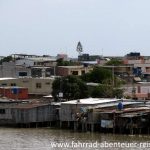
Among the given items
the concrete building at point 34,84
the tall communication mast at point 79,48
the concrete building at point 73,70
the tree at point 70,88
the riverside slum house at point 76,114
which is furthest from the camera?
the tall communication mast at point 79,48

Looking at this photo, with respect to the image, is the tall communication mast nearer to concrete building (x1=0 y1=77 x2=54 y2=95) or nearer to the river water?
concrete building (x1=0 y1=77 x2=54 y2=95)

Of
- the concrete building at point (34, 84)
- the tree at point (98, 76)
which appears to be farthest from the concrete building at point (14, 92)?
the tree at point (98, 76)

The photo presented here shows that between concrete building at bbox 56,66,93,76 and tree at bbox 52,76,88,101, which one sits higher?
concrete building at bbox 56,66,93,76

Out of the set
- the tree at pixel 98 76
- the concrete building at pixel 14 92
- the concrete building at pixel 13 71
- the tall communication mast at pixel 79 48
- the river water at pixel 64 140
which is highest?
the tall communication mast at pixel 79 48

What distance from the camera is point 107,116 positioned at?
3472 centimetres

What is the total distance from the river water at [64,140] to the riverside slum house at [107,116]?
92 centimetres

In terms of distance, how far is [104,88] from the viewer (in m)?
44.7

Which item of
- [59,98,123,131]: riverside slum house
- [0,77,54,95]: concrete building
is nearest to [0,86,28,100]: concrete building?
[0,77,54,95]: concrete building

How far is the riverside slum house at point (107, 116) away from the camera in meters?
33.9

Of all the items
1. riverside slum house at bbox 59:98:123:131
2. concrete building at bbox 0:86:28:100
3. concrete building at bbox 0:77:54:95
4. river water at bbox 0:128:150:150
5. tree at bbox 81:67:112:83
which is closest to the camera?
river water at bbox 0:128:150:150

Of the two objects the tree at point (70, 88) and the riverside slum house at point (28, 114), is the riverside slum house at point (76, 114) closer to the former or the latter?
the riverside slum house at point (28, 114)

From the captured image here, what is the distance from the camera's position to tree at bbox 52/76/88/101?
4312cm

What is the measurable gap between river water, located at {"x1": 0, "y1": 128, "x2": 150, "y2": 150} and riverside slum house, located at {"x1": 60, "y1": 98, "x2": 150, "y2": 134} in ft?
3.02

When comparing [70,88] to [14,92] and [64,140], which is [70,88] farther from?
[64,140]
